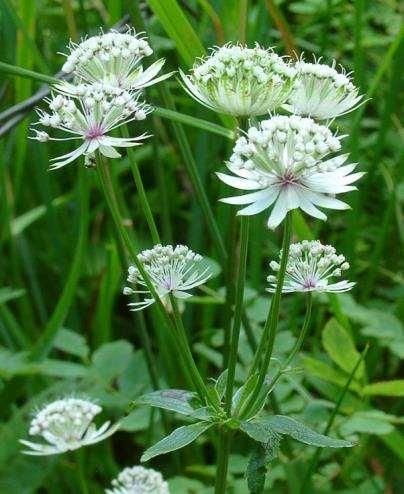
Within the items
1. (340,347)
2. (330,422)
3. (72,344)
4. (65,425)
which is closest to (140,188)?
(65,425)

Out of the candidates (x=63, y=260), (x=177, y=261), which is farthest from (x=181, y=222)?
(x=177, y=261)

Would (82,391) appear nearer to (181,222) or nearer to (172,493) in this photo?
(172,493)

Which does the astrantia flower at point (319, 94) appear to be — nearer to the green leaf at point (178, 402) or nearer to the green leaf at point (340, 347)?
the green leaf at point (178, 402)

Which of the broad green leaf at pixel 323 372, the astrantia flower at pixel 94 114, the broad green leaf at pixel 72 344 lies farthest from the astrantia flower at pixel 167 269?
the broad green leaf at pixel 72 344

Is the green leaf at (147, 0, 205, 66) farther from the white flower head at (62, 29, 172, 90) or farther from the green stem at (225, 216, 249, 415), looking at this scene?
the green stem at (225, 216, 249, 415)

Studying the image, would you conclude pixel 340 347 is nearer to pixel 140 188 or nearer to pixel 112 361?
pixel 112 361
